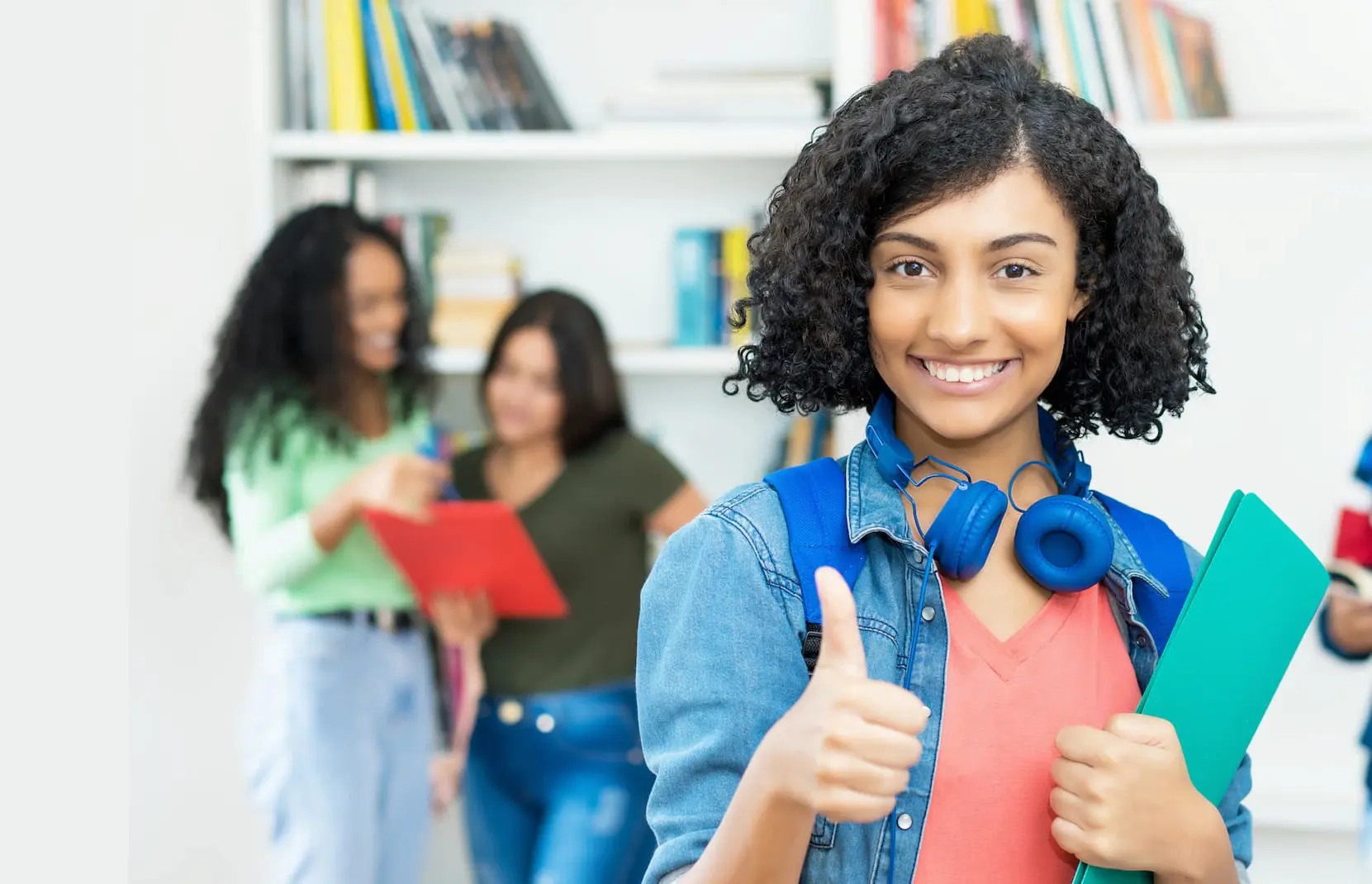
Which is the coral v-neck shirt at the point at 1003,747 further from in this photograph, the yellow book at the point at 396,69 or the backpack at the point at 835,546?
the yellow book at the point at 396,69

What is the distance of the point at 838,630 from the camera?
77 cm

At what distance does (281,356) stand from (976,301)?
1695mm

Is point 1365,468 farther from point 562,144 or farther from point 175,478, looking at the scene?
point 175,478

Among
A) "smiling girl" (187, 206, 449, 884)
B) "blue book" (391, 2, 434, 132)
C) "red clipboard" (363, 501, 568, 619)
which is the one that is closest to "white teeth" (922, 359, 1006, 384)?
"red clipboard" (363, 501, 568, 619)

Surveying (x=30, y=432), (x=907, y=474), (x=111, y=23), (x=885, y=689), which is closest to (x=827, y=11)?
(x=111, y=23)

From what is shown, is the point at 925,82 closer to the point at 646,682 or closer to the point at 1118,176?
the point at 1118,176

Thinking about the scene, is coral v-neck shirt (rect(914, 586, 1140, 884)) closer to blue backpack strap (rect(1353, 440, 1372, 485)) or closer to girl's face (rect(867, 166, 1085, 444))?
girl's face (rect(867, 166, 1085, 444))

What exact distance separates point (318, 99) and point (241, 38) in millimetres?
186

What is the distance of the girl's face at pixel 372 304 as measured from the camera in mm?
2332

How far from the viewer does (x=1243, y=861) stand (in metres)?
0.98

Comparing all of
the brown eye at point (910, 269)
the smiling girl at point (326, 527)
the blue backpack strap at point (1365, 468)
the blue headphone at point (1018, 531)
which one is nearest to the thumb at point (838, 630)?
the blue headphone at point (1018, 531)

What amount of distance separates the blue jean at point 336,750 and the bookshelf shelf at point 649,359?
0.60 metres

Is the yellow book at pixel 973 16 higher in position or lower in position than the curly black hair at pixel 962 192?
higher

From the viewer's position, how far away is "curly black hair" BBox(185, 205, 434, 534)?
2.27 metres
